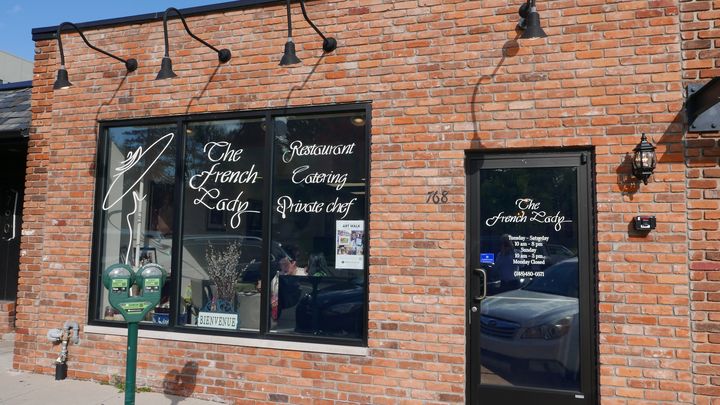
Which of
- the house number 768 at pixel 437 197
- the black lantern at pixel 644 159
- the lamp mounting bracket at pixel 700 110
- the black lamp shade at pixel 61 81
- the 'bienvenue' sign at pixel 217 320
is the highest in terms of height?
the black lamp shade at pixel 61 81

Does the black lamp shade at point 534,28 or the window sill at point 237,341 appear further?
the window sill at point 237,341

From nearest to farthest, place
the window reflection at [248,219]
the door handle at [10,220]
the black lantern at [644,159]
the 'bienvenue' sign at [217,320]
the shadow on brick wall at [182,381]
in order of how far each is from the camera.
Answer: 1. the black lantern at [644,159]
2. the window reflection at [248,219]
3. the shadow on brick wall at [182,381]
4. the 'bienvenue' sign at [217,320]
5. the door handle at [10,220]

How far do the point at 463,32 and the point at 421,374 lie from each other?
311 cm

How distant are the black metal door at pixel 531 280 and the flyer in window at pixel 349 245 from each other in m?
1.04

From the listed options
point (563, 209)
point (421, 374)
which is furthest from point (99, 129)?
point (563, 209)

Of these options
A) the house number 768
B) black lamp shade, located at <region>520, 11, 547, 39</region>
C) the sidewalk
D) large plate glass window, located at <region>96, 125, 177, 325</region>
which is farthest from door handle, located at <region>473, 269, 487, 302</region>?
large plate glass window, located at <region>96, 125, 177, 325</region>

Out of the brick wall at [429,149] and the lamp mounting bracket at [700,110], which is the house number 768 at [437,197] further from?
the lamp mounting bracket at [700,110]

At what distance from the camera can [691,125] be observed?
4223 mm

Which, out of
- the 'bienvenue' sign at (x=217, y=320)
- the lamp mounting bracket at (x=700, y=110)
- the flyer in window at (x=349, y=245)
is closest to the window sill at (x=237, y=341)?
the 'bienvenue' sign at (x=217, y=320)

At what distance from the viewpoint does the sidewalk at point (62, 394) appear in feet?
16.6

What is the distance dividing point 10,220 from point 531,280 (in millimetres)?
7227

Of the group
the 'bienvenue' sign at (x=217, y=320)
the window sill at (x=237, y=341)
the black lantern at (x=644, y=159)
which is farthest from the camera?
the 'bienvenue' sign at (x=217, y=320)

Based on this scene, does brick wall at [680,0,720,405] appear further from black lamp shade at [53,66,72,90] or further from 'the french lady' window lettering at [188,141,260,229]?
black lamp shade at [53,66,72,90]

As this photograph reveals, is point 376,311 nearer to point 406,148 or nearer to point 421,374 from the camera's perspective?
point 421,374
